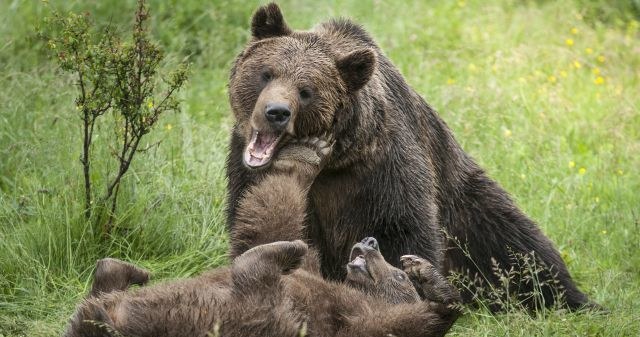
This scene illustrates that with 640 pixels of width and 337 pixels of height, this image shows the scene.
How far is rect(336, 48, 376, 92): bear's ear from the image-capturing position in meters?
6.34

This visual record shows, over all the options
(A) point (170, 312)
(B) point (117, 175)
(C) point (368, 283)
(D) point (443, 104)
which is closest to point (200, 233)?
(B) point (117, 175)

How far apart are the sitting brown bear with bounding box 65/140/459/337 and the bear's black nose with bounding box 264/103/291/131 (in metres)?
0.20

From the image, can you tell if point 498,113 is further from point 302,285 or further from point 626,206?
point 302,285

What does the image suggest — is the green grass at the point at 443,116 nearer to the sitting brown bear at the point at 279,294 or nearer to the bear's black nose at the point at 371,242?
the sitting brown bear at the point at 279,294

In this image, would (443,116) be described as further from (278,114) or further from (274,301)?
(274,301)

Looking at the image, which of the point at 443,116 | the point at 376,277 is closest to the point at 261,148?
the point at 376,277

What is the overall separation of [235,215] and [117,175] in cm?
109

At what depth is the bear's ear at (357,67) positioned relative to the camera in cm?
634

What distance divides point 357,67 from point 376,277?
122 centimetres

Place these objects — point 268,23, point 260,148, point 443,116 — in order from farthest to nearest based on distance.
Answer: point 443,116 → point 268,23 → point 260,148

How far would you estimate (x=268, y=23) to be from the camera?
6582mm

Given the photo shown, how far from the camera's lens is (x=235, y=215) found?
661 centimetres

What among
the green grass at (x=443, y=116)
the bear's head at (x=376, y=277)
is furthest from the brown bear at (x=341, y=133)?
the green grass at (x=443, y=116)

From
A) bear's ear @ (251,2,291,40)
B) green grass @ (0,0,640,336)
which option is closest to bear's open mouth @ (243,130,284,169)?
bear's ear @ (251,2,291,40)
